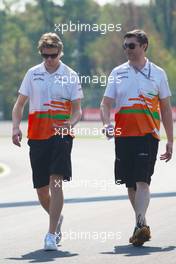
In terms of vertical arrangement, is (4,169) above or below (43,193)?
above

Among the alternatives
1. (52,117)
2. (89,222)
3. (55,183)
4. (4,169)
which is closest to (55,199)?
(55,183)

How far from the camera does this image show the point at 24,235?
10422mm

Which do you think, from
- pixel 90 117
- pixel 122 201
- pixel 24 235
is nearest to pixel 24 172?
pixel 122 201

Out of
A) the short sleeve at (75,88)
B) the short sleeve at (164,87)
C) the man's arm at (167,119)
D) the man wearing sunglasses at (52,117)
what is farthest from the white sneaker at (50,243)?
the short sleeve at (164,87)

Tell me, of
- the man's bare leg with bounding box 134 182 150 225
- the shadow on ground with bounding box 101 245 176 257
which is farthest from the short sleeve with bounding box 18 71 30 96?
the shadow on ground with bounding box 101 245 176 257

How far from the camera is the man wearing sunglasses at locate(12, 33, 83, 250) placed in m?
9.30

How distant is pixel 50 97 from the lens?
369 inches

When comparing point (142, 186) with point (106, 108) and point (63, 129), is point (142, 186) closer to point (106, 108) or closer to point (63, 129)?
point (106, 108)

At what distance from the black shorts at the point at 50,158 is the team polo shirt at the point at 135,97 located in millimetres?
534

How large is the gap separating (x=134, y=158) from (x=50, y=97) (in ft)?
3.16

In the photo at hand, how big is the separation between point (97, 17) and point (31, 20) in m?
5.80

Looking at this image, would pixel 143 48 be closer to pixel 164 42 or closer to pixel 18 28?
pixel 164 42

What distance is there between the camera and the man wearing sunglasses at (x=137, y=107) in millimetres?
9477

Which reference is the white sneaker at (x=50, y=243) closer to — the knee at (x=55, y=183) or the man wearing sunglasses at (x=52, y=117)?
the man wearing sunglasses at (x=52, y=117)
